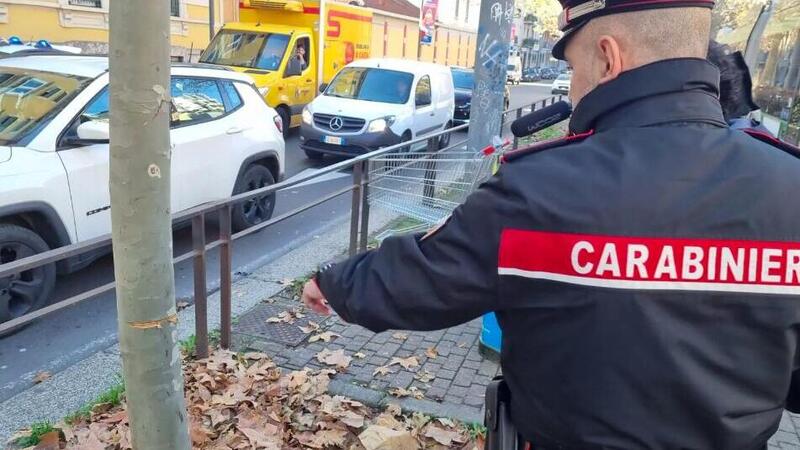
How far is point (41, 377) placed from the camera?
382cm

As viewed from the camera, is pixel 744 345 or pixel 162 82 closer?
pixel 744 345

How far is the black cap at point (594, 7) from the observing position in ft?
4.28

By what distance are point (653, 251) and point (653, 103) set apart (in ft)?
1.01

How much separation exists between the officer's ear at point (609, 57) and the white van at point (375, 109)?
30.0 feet

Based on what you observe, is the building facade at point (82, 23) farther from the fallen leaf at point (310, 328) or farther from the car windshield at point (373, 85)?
the fallen leaf at point (310, 328)

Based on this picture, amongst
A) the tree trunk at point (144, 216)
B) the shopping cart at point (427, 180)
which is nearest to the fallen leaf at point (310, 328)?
the shopping cart at point (427, 180)

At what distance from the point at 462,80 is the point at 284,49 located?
754 centimetres

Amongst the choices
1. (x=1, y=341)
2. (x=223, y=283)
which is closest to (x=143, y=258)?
(x=223, y=283)

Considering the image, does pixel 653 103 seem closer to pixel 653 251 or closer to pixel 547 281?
pixel 653 251

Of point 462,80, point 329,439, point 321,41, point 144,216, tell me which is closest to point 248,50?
point 321,41

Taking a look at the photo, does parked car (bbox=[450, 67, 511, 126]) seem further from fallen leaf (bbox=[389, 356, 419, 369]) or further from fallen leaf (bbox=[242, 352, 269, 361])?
fallen leaf (bbox=[242, 352, 269, 361])

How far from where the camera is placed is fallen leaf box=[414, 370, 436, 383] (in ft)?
12.7

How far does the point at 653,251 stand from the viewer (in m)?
1.23

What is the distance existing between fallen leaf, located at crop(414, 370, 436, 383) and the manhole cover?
86cm
